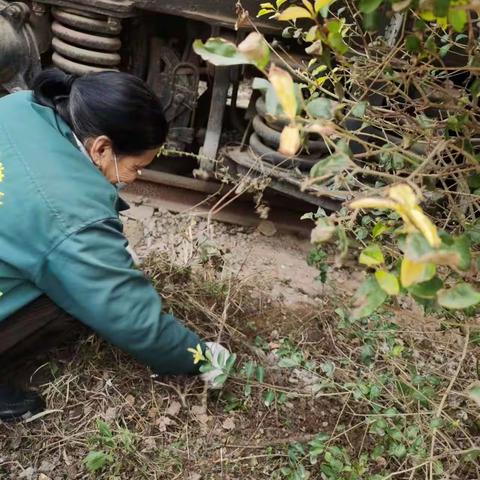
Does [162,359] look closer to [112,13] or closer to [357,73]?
[357,73]

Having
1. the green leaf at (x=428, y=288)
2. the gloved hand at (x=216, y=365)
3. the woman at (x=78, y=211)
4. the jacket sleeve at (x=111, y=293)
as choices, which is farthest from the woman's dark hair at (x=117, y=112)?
the green leaf at (x=428, y=288)

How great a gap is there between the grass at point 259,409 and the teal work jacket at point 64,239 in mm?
295

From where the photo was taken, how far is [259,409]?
2.12 metres

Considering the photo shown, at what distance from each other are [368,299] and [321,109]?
34 centimetres

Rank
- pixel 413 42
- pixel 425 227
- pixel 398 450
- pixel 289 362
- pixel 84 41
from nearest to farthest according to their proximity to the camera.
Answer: pixel 425 227
pixel 413 42
pixel 398 450
pixel 289 362
pixel 84 41

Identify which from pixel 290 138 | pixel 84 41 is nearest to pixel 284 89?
pixel 290 138

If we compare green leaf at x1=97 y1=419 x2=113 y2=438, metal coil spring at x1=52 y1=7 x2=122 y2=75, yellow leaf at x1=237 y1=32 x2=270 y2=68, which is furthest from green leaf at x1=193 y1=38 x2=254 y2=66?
metal coil spring at x1=52 y1=7 x2=122 y2=75

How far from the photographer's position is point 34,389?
2.20 meters

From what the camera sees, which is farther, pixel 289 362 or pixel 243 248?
pixel 243 248

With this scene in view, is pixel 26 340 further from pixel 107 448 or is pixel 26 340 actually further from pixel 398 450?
pixel 398 450

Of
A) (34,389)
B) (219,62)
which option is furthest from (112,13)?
(219,62)

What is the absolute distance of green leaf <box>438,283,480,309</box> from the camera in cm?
88

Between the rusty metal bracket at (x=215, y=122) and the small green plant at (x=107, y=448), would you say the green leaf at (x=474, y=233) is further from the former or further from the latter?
the rusty metal bracket at (x=215, y=122)

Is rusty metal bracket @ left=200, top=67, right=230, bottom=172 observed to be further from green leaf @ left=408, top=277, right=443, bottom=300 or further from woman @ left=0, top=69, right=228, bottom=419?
green leaf @ left=408, top=277, right=443, bottom=300
